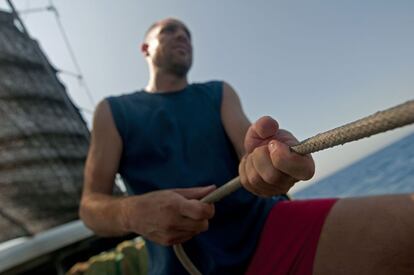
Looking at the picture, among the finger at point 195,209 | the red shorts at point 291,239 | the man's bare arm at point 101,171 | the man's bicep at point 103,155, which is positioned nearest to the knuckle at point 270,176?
the finger at point 195,209

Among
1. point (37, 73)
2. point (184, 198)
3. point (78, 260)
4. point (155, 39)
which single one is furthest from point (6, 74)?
point (184, 198)

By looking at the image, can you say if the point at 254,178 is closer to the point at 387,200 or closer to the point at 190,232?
the point at 190,232

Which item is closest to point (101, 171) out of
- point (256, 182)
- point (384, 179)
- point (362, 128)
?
point (256, 182)

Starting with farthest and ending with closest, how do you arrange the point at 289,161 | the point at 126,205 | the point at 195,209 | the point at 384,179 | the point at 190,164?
the point at 384,179, the point at 190,164, the point at 126,205, the point at 195,209, the point at 289,161

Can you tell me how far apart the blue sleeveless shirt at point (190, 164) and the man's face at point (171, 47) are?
13 cm

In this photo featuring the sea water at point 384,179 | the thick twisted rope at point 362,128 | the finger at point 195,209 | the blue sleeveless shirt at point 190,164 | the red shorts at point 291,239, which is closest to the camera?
the thick twisted rope at point 362,128

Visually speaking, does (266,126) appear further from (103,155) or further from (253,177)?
(103,155)

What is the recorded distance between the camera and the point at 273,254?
2.84ft

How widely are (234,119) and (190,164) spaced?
23 centimetres

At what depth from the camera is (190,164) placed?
1.05 m

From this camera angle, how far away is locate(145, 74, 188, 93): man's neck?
1.31 m

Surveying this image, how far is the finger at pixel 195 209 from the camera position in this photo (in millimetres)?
677

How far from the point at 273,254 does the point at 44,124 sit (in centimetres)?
276

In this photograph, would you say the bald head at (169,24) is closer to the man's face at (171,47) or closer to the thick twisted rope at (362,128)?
the man's face at (171,47)
